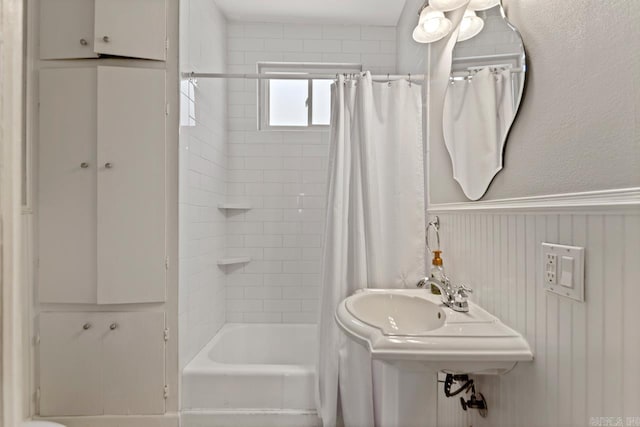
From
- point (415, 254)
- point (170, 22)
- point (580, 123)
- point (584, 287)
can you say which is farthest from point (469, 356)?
point (170, 22)

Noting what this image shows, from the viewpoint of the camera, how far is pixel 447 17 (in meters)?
1.55

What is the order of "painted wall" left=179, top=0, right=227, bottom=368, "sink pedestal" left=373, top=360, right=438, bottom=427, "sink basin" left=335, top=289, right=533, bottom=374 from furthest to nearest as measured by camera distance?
"painted wall" left=179, top=0, right=227, bottom=368, "sink pedestal" left=373, top=360, right=438, bottom=427, "sink basin" left=335, top=289, right=533, bottom=374

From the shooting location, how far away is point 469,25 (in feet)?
4.32

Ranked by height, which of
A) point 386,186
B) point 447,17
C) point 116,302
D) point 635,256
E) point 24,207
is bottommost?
point 116,302

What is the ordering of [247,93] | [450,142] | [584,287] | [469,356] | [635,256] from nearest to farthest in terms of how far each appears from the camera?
1. [635,256]
2. [584,287]
3. [469,356]
4. [450,142]
5. [247,93]

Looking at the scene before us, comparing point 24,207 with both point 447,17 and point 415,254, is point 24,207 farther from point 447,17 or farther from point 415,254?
point 447,17

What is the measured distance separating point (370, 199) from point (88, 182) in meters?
1.49

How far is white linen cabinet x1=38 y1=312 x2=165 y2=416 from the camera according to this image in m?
1.65

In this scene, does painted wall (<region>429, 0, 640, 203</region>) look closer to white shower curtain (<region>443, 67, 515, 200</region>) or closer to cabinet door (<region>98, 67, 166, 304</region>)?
white shower curtain (<region>443, 67, 515, 200</region>)

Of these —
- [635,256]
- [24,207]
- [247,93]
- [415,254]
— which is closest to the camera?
[635,256]

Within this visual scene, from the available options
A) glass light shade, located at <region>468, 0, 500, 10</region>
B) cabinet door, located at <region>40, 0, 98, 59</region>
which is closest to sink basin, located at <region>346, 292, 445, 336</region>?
glass light shade, located at <region>468, 0, 500, 10</region>

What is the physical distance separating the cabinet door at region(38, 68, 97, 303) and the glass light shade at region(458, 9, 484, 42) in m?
1.81

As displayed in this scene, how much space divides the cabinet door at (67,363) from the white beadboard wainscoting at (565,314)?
185 centimetres

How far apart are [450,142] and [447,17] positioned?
2.08 ft
